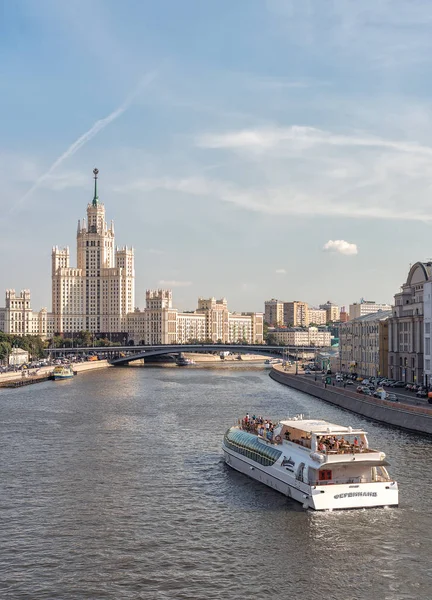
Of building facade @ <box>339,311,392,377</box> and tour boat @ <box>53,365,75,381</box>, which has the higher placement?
building facade @ <box>339,311,392,377</box>

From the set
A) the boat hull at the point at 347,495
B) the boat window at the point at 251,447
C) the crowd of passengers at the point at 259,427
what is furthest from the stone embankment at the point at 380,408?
the boat hull at the point at 347,495

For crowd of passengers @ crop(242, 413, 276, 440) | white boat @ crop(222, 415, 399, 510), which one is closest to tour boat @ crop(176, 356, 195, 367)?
crowd of passengers @ crop(242, 413, 276, 440)

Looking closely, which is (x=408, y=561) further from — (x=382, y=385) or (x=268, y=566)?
(x=382, y=385)

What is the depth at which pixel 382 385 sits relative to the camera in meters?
81.3

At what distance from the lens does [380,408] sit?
203 feet

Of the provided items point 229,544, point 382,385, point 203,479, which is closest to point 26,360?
point 382,385

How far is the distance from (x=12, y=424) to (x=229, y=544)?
117 ft

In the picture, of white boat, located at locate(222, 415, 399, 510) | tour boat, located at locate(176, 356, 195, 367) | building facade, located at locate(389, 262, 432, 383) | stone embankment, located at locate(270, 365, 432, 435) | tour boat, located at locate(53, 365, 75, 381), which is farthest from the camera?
tour boat, located at locate(176, 356, 195, 367)

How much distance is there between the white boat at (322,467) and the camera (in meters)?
31.9

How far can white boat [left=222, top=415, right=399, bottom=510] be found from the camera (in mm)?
31875

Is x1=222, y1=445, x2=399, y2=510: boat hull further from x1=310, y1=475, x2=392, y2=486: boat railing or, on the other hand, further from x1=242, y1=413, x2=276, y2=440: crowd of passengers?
x1=242, y1=413, x2=276, y2=440: crowd of passengers

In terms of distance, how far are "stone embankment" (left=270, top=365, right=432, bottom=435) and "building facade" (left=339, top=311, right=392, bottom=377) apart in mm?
8678

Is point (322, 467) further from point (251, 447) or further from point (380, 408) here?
point (380, 408)

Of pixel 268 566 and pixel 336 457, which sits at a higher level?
pixel 336 457
